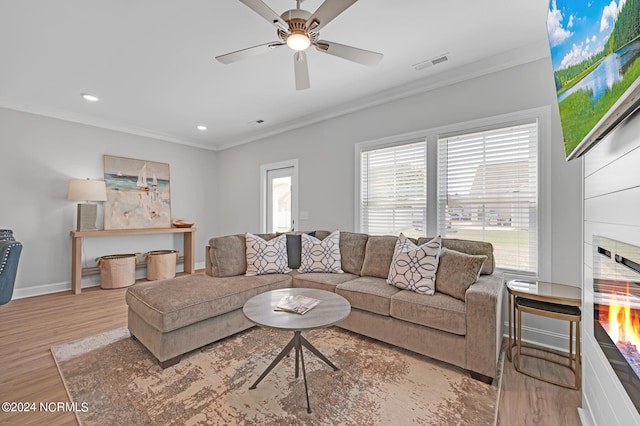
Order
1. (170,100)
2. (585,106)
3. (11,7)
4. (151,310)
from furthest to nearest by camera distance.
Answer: (170,100) → (151,310) → (11,7) → (585,106)

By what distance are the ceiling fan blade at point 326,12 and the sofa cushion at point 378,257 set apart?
2.11m

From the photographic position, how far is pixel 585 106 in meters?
1.15

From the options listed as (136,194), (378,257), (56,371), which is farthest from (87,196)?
(378,257)

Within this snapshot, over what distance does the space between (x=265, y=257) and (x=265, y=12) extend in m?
2.31

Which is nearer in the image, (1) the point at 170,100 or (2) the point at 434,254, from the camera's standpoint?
(2) the point at 434,254

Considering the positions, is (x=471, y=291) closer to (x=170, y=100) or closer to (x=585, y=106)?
(x=585, y=106)

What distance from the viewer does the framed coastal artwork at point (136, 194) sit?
14.9ft

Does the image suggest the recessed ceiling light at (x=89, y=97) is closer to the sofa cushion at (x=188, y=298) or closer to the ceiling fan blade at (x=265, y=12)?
the sofa cushion at (x=188, y=298)

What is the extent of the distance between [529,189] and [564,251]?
2.00 feet

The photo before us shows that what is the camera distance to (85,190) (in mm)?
4008

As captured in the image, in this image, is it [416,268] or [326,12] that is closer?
[326,12]

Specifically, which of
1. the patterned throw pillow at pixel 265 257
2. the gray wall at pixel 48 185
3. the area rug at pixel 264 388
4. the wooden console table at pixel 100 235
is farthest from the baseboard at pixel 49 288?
the patterned throw pillow at pixel 265 257

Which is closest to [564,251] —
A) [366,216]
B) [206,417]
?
[366,216]

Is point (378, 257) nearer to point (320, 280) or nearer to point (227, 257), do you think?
point (320, 280)
